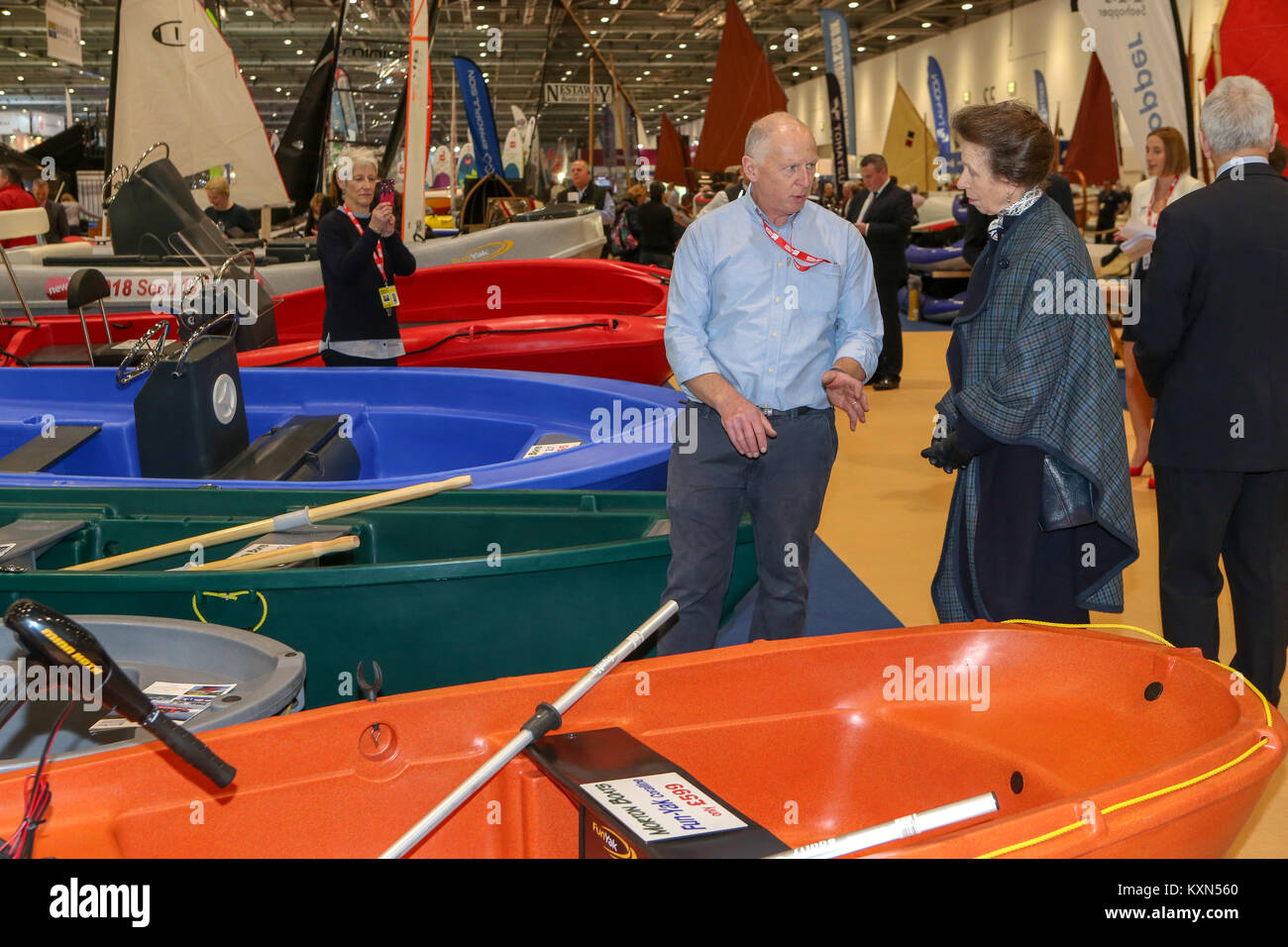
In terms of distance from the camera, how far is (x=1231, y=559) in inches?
101

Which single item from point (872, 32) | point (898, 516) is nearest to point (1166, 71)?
point (898, 516)

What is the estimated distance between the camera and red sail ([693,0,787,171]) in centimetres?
965

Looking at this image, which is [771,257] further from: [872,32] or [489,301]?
[872,32]

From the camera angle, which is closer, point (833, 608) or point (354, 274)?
point (833, 608)

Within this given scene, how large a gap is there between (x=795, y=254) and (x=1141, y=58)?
4.14 m

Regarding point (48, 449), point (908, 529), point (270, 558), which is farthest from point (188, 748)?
point (908, 529)

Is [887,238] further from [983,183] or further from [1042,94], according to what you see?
[1042,94]

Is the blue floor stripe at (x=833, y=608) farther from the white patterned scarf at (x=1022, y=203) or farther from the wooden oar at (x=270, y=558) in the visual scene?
the white patterned scarf at (x=1022, y=203)

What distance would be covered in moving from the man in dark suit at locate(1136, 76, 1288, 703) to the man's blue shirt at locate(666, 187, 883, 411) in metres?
0.68

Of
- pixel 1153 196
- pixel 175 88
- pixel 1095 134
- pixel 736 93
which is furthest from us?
pixel 736 93

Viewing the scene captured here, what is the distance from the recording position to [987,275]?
223 cm

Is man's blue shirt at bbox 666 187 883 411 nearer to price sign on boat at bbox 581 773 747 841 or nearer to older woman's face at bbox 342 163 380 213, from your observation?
price sign on boat at bbox 581 773 747 841

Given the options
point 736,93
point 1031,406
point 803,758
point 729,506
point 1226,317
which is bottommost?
point 803,758
